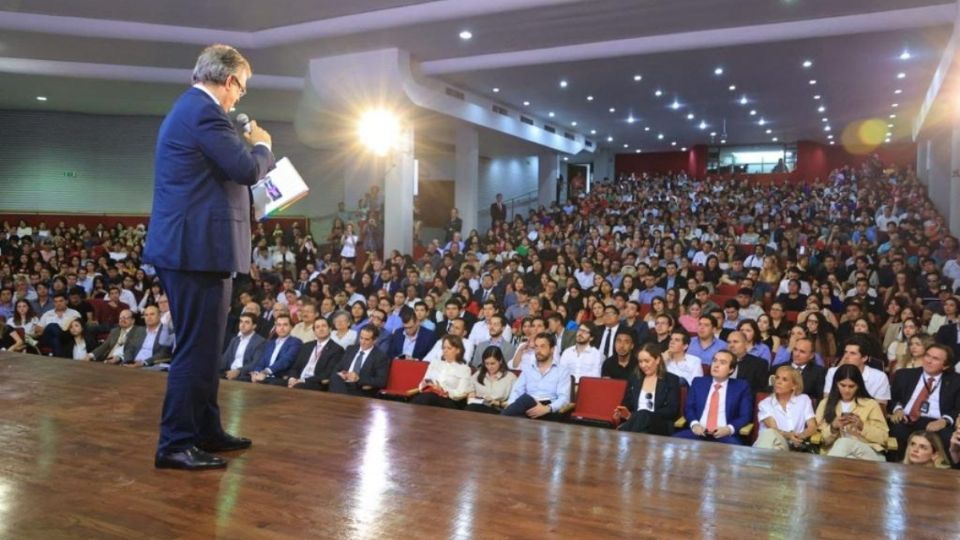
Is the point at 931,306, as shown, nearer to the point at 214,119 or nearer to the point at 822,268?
the point at 822,268

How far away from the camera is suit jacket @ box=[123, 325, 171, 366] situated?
199 inches

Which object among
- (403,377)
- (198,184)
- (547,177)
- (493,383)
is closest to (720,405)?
(493,383)

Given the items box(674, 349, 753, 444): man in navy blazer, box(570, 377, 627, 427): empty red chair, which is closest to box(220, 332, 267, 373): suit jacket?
box(570, 377, 627, 427): empty red chair

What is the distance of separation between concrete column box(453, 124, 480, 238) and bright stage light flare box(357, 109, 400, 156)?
1.93 meters

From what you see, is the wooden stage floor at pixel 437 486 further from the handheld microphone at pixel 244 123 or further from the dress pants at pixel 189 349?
the handheld microphone at pixel 244 123

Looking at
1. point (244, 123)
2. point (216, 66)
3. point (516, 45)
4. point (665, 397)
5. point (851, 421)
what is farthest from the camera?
point (516, 45)

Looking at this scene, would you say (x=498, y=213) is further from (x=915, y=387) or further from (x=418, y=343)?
(x=915, y=387)

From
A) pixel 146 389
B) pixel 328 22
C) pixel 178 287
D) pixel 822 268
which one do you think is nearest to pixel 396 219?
pixel 328 22

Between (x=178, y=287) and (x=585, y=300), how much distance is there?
519 centimetres

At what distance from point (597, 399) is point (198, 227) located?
8.94ft

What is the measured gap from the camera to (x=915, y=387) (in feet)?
11.9

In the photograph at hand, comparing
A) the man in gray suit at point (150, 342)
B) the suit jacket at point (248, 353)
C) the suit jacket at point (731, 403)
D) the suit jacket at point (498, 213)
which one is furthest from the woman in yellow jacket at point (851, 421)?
the suit jacket at point (498, 213)

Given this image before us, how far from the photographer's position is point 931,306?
5621mm

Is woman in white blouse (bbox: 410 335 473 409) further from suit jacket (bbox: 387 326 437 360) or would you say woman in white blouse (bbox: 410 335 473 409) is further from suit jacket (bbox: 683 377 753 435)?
suit jacket (bbox: 683 377 753 435)
